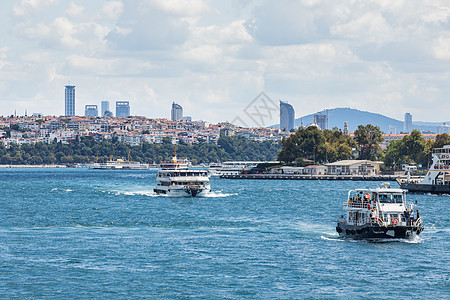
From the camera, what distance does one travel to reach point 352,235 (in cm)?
5231

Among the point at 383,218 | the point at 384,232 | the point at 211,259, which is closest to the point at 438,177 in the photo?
the point at 383,218

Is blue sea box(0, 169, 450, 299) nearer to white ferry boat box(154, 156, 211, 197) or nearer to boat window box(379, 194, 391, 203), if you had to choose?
boat window box(379, 194, 391, 203)

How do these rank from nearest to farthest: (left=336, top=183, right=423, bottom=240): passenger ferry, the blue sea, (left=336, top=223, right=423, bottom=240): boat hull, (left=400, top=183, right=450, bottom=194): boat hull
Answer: the blue sea, (left=336, top=223, right=423, bottom=240): boat hull, (left=336, top=183, right=423, bottom=240): passenger ferry, (left=400, top=183, right=450, bottom=194): boat hull

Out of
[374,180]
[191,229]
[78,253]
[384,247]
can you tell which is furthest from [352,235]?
[374,180]

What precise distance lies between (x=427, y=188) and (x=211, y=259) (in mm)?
73948

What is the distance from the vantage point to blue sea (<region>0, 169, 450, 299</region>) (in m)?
38.1

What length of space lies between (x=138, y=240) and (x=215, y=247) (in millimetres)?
6299

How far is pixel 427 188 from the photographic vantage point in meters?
113

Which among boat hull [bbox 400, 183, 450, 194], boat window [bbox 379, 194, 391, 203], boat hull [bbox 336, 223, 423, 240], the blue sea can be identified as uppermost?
boat window [bbox 379, 194, 391, 203]

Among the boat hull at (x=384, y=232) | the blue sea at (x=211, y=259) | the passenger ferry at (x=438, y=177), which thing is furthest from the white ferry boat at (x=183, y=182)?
the boat hull at (x=384, y=232)

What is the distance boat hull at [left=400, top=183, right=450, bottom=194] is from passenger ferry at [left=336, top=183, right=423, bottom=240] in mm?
61273

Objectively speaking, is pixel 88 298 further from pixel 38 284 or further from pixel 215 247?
pixel 215 247

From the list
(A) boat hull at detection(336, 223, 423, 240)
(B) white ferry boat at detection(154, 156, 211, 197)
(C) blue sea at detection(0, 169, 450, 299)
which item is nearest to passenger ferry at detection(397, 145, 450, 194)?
(B) white ferry boat at detection(154, 156, 211, 197)

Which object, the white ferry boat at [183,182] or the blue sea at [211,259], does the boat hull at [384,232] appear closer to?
the blue sea at [211,259]
